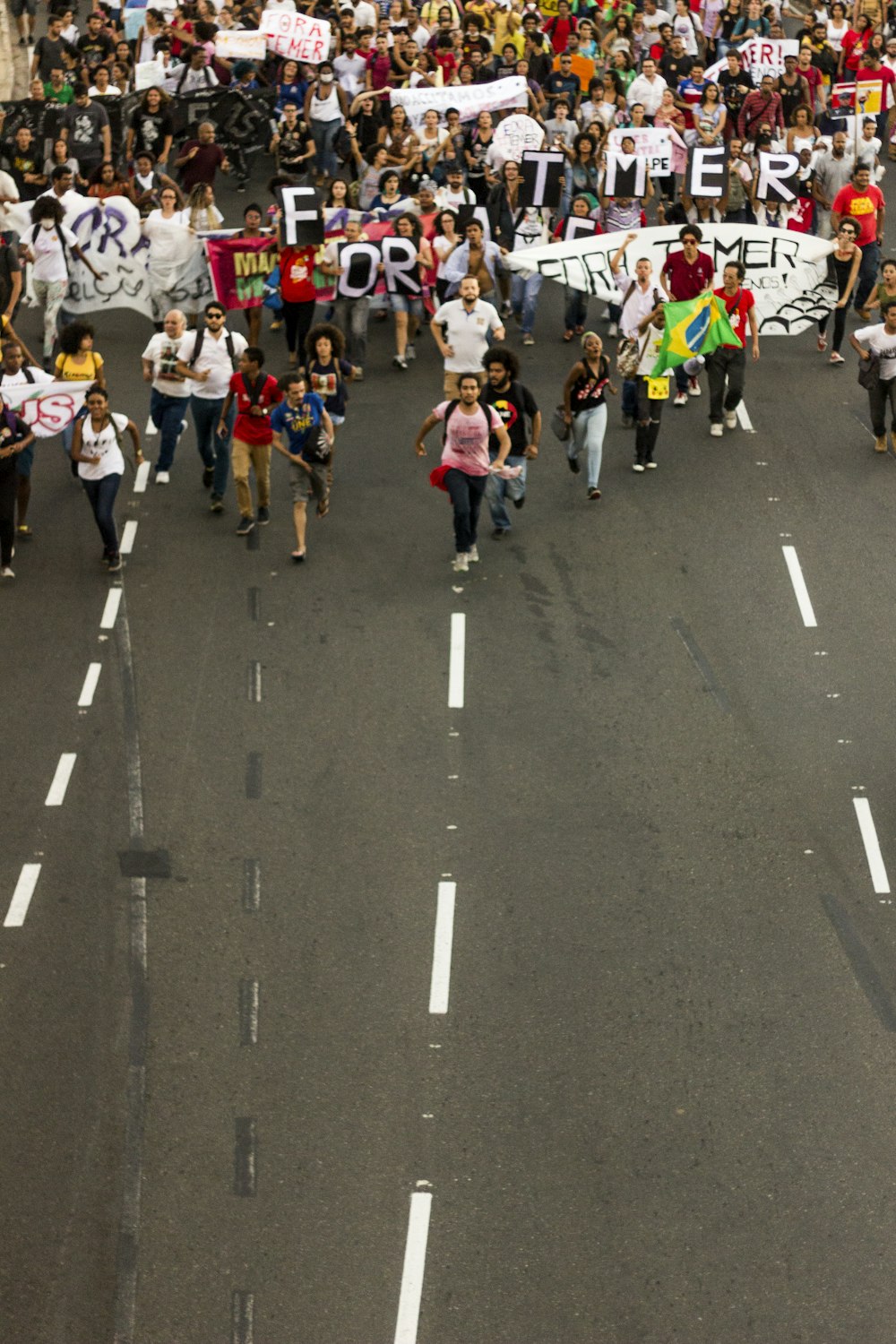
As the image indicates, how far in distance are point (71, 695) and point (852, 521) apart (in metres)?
7.15

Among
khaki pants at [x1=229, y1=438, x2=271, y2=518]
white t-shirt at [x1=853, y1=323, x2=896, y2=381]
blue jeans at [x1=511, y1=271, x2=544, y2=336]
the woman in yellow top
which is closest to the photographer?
khaki pants at [x1=229, y1=438, x2=271, y2=518]

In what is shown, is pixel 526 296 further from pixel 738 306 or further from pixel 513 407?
pixel 513 407

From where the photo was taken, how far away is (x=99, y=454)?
1739 cm

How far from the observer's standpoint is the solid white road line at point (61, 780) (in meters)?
14.5

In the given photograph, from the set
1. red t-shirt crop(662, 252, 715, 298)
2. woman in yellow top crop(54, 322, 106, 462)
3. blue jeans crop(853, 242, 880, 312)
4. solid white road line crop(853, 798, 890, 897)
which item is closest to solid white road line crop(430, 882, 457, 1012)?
solid white road line crop(853, 798, 890, 897)

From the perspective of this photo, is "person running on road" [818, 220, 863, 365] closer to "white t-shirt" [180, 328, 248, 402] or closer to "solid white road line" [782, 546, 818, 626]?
"solid white road line" [782, 546, 818, 626]

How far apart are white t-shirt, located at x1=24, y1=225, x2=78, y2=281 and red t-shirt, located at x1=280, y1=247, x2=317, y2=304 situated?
227cm

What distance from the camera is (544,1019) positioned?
12.2 m

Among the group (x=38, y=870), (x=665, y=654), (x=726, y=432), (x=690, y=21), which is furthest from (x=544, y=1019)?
(x=690, y=21)

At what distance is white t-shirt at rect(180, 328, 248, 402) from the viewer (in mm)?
18469

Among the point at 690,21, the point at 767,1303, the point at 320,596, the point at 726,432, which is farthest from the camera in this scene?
the point at 690,21

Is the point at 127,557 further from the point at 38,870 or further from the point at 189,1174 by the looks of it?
the point at 189,1174

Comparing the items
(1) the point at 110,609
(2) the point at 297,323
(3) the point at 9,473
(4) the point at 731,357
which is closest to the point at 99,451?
(3) the point at 9,473

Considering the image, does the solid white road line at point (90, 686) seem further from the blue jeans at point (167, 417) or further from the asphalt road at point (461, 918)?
the blue jeans at point (167, 417)
